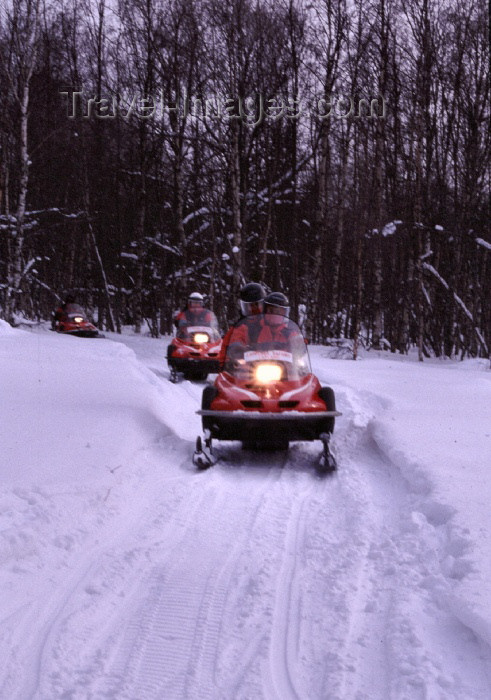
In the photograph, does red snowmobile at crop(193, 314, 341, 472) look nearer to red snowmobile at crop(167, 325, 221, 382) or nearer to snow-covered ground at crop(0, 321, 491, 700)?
snow-covered ground at crop(0, 321, 491, 700)

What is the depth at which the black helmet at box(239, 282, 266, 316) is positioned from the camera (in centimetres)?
784

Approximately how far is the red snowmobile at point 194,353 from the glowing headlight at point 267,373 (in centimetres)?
572

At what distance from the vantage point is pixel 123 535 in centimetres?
443

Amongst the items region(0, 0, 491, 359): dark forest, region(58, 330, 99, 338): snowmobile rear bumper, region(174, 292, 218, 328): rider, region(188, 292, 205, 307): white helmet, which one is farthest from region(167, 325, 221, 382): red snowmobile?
region(58, 330, 99, 338): snowmobile rear bumper

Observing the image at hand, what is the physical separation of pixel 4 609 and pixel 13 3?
17.2 m

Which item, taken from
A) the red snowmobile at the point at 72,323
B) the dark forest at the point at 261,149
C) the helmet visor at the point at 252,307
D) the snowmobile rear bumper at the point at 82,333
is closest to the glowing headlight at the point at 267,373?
the helmet visor at the point at 252,307

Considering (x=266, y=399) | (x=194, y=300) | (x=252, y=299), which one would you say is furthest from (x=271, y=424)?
(x=194, y=300)

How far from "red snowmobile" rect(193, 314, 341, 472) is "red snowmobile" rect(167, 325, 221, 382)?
535 centimetres

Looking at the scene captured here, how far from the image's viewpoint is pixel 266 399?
6.70 m

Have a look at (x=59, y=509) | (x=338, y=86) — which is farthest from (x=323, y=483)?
(x=338, y=86)

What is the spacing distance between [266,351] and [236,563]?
3.53 meters

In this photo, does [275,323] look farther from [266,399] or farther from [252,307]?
[266,399]

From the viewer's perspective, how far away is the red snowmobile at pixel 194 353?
1279 centimetres

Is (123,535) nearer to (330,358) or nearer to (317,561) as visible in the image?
(317,561)
